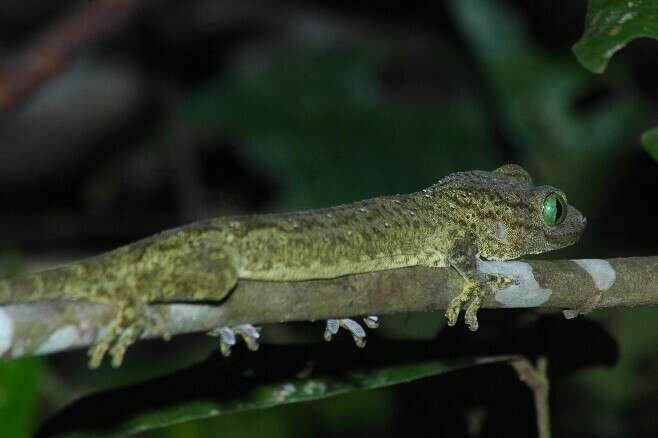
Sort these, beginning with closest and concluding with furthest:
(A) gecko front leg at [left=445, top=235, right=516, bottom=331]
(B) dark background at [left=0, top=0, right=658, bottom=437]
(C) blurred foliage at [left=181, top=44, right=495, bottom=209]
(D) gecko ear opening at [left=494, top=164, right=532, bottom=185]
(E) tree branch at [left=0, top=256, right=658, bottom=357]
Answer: (E) tree branch at [left=0, top=256, right=658, bottom=357]
(A) gecko front leg at [left=445, top=235, right=516, bottom=331]
(D) gecko ear opening at [left=494, top=164, right=532, bottom=185]
(B) dark background at [left=0, top=0, right=658, bottom=437]
(C) blurred foliage at [left=181, top=44, right=495, bottom=209]

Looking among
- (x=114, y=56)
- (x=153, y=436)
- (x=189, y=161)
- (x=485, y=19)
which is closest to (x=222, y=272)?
(x=153, y=436)

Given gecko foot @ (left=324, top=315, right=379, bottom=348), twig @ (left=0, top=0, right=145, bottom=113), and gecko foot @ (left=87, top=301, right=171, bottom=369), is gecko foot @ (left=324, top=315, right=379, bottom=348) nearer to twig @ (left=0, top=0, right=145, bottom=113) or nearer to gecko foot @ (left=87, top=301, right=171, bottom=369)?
gecko foot @ (left=87, top=301, right=171, bottom=369)

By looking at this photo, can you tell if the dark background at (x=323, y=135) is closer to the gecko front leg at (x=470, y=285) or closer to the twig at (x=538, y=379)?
the twig at (x=538, y=379)

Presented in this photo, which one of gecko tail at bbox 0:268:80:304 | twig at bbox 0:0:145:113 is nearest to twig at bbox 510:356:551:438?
gecko tail at bbox 0:268:80:304

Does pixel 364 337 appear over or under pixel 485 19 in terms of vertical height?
under

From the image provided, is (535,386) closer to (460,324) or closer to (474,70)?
(460,324)

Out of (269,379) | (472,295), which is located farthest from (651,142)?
(269,379)
